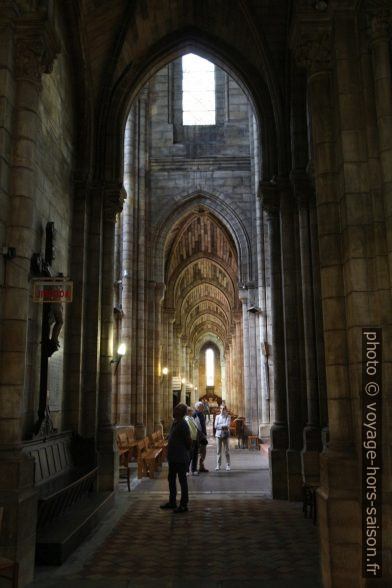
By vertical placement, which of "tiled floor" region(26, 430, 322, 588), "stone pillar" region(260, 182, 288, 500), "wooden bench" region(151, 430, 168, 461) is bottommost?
"tiled floor" region(26, 430, 322, 588)

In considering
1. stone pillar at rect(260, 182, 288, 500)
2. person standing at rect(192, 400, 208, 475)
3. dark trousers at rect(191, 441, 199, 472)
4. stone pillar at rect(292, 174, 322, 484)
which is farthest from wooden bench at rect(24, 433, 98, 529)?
person standing at rect(192, 400, 208, 475)

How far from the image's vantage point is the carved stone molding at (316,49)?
6785 mm

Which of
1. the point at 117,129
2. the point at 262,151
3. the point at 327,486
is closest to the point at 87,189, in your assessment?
the point at 117,129

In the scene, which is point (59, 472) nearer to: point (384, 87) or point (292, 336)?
point (292, 336)

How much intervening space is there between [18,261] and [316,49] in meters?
4.41

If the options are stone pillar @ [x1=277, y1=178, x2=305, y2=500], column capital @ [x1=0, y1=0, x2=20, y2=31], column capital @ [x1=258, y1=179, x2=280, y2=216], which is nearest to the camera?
column capital @ [x1=0, y1=0, x2=20, y2=31]

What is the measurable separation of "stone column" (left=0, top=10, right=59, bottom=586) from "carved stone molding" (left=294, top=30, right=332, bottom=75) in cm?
315

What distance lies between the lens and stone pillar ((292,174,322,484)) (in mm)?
10008

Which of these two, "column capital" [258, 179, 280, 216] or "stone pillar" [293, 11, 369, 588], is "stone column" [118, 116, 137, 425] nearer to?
"column capital" [258, 179, 280, 216]

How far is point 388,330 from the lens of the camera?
19.2ft

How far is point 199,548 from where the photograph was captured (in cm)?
715

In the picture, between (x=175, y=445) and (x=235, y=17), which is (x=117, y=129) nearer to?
(x=235, y=17)

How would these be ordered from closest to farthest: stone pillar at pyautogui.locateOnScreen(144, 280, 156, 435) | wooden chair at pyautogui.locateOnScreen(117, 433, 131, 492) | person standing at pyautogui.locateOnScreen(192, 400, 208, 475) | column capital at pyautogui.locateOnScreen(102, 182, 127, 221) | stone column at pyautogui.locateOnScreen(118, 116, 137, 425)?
column capital at pyautogui.locateOnScreen(102, 182, 127, 221)
wooden chair at pyautogui.locateOnScreen(117, 433, 131, 492)
person standing at pyautogui.locateOnScreen(192, 400, 208, 475)
stone column at pyautogui.locateOnScreen(118, 116, 137, 425)
stone pillar at pyautogui.locateOnScreen(144, 280, 156, 435)

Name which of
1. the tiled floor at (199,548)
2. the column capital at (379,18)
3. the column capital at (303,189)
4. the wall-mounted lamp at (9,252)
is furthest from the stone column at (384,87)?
the column capital at (303,189)
